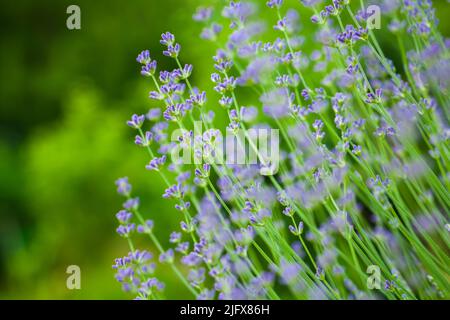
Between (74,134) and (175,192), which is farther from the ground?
(74,134)

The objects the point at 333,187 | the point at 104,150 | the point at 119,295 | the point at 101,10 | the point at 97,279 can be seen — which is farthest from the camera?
the point at 101,10

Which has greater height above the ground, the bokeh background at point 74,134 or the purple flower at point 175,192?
the bokeh background at point 74,134

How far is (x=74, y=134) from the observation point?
316cm

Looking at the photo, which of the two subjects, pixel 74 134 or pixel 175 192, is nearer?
pixel 175 192

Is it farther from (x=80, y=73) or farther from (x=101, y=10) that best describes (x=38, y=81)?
(x=101, y=10)

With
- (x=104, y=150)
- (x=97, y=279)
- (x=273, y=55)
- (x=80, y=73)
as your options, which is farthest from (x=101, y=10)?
(x=273, y=55)

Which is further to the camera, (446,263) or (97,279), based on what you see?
(97,279)

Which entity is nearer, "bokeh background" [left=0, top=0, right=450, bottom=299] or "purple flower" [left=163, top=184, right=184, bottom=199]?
"purple flower" [left=163, top=184, right=184, bottom=199]

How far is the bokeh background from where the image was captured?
303 cm

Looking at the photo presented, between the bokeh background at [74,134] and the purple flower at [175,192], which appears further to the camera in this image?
the bokeh background at [74,134]

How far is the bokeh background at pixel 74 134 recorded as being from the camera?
3.03 meters

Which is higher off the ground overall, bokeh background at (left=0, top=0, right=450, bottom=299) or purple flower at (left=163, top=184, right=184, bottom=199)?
bokeh background at (left=0, top=0, right=450, bottom=299)
